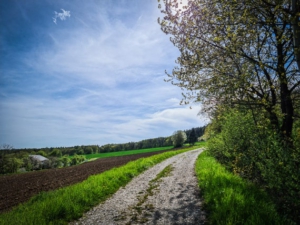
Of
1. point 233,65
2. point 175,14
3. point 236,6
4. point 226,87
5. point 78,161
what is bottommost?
point 78,161

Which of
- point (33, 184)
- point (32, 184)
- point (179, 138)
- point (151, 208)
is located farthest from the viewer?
point (179, 138)

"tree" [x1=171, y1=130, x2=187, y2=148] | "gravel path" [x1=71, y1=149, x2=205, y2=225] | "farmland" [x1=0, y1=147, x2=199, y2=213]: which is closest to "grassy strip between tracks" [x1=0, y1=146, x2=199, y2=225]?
"gravel path" [x1=71, y1=149, x2=205, y2=225]

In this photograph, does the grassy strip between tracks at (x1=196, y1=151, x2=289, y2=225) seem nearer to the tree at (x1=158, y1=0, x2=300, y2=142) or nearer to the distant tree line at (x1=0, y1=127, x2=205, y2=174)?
the tree at (x1=158, y1=0, x2=300, y2=142)

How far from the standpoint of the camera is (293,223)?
5922mm

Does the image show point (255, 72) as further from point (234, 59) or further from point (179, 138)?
point (179, 138)

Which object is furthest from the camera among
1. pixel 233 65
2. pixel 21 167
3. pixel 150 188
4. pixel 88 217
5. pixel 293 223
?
pixel 21 167

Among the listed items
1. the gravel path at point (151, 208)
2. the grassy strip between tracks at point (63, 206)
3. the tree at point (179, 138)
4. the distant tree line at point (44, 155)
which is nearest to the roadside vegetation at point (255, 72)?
the gravel path at point (151, 208)

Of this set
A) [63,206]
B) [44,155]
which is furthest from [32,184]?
[44,155]

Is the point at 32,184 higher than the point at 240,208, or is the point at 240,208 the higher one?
the point at 240,208

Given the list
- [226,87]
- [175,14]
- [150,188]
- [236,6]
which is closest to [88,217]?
[150,188]

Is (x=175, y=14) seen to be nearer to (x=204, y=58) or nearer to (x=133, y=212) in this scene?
(x=204, y=58)

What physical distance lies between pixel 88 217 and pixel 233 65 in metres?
10.2

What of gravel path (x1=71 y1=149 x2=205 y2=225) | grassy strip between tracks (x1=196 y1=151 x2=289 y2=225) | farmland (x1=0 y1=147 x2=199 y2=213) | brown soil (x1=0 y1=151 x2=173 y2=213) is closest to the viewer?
grassy strip between tracks (x1=196 y1=151 x2=289 y2=225)

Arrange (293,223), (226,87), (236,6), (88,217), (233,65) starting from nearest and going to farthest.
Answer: (293,223) < (236,6) < (88,217) < (226,87) < (233,65)
